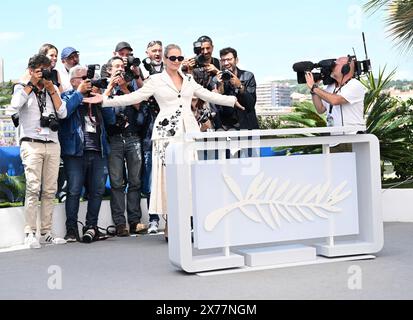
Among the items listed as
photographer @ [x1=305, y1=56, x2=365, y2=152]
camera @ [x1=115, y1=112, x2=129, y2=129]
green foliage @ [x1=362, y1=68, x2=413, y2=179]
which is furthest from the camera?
green foliage @ [x1=362, y1=68, x2=413, y2=179]

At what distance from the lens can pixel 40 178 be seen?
820 centimetres

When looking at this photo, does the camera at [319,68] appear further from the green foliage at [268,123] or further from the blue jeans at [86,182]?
the green foliage at [268,123]

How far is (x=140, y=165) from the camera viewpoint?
356 inches

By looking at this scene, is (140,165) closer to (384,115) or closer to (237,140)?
(237,140)

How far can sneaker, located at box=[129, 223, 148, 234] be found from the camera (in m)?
8.96

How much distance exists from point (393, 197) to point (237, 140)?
12.6 ft

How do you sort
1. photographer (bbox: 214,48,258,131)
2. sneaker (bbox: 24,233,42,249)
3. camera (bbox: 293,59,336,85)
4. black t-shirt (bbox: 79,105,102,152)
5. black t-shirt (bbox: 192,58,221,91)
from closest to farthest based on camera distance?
camera (bbox: 293,59,336,85) → sneaker (bbox: 24,233,42,249) → black t-shirt (bbox: 79,105,102,152) → photographer (bbox: 214,48,258,131) → black t-shirt (bbox: 192,58,221,91)

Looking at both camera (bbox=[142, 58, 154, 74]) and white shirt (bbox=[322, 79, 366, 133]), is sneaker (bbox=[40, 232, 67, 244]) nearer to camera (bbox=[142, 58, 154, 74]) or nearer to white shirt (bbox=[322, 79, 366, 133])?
camera (bbox=[142, 58, 154, 74])

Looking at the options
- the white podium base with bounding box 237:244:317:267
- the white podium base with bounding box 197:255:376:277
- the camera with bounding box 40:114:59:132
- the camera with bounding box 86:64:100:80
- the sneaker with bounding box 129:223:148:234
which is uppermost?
the camera with bounding box 86:64:100:80

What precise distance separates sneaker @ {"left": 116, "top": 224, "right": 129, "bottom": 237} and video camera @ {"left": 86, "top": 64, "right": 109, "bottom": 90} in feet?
5.21

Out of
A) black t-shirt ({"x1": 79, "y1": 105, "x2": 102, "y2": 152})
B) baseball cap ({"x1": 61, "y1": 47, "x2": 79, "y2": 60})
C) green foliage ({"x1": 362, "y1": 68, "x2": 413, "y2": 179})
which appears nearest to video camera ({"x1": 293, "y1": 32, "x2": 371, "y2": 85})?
black t-shirt ({"x1": 79, "y1": 105, "x2": 102, "y2": 152})

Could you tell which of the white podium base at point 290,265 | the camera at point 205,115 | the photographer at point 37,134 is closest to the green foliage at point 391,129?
the camera at point 205,115

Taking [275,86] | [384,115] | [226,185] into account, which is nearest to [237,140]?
[226,185]
